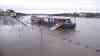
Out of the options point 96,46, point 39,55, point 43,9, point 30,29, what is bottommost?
point 39,55

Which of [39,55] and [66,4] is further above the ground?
[66,4]

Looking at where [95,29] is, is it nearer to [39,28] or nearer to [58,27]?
[58,27]

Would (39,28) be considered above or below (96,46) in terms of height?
above

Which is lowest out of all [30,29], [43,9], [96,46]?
[96,46]

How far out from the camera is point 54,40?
1368 millimetres

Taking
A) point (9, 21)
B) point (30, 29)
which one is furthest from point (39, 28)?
point (9, 21)

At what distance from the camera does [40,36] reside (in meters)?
1.37

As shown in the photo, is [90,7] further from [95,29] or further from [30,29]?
[30,29]

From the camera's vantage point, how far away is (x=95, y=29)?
1.34 m

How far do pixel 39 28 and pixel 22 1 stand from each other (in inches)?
13.5

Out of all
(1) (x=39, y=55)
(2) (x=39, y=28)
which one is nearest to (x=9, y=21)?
(2) (x=39, y=28)

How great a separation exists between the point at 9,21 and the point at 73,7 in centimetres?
71

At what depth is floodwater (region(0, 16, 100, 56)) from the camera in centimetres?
135

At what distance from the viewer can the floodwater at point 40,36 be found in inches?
53.0
